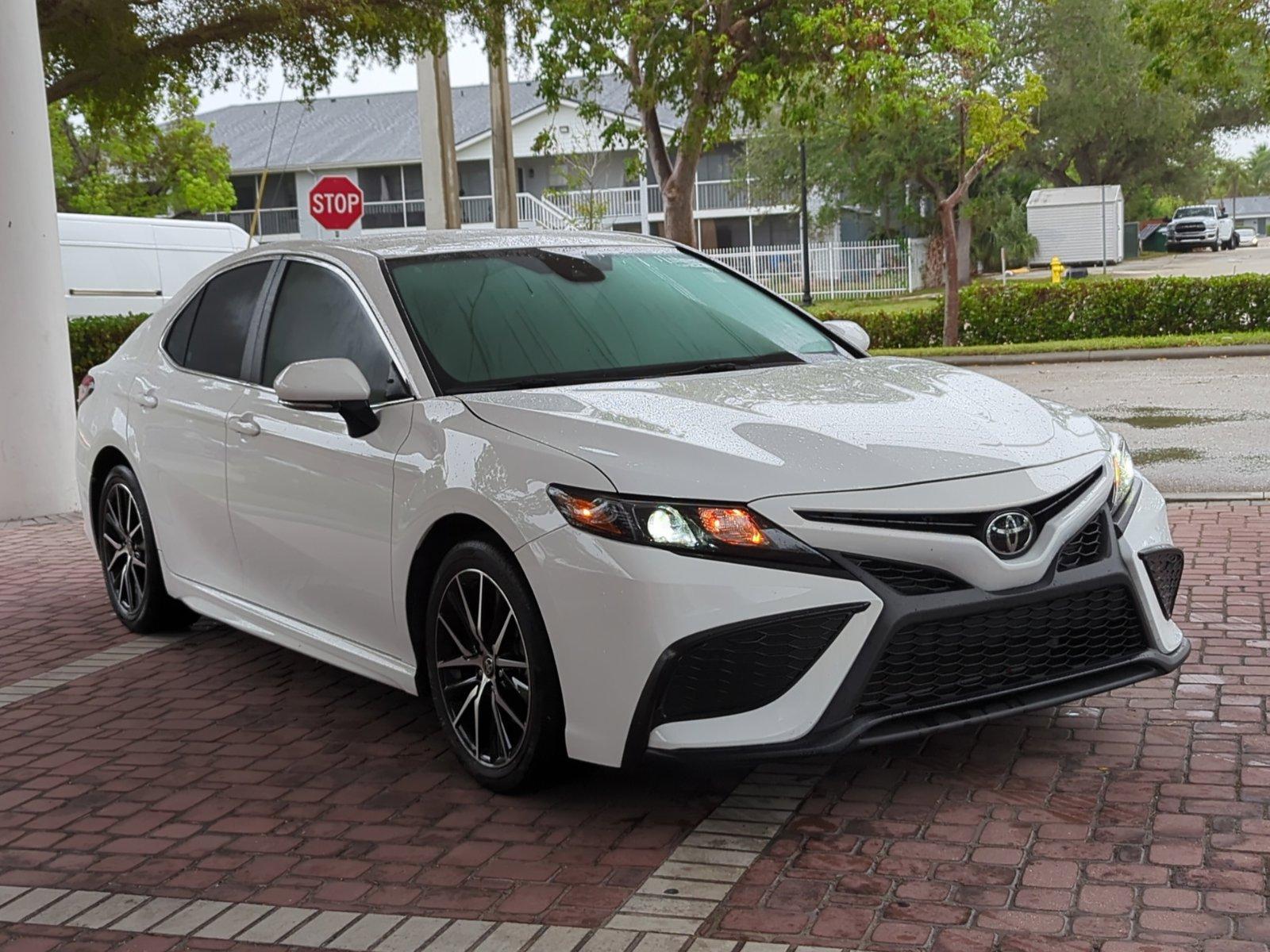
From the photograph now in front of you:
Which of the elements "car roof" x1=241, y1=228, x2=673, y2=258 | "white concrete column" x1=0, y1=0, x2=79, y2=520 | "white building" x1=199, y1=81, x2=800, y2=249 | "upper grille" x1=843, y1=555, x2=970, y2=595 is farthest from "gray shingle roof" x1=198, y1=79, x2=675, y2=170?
"upper grille" x1=843, y1=555, x2=970, y2=595

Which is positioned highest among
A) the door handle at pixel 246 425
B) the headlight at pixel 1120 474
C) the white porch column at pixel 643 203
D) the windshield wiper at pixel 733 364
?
the white porch column at pixel 643 203

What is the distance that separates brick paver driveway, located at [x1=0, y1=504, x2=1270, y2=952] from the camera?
12.2ft

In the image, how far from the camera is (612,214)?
185ft

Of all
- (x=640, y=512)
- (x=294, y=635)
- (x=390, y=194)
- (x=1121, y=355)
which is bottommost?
(x=1121, y=355)

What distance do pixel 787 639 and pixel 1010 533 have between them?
0.67 metres

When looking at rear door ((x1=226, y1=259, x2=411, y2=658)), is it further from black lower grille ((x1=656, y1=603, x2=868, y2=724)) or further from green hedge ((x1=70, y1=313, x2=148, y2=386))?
green hedge ((x1=70, y1=313, x2=148, y2=386))

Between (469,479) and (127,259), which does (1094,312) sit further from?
(469,479)

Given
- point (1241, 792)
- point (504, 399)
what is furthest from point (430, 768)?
point (1241, 792)

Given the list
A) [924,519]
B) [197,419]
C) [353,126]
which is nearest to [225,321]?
[197,419]

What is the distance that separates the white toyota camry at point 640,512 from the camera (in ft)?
13.2

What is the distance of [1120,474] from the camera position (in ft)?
15.6

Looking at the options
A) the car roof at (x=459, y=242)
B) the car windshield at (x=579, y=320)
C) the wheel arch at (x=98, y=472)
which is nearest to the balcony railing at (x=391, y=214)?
the wheel arch at (x=98, y=472)

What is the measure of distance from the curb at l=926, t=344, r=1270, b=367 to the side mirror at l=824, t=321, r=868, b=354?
15.0 meters

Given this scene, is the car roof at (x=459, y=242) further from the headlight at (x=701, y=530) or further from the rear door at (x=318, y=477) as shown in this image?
the headlight at (x=701, y=530)
